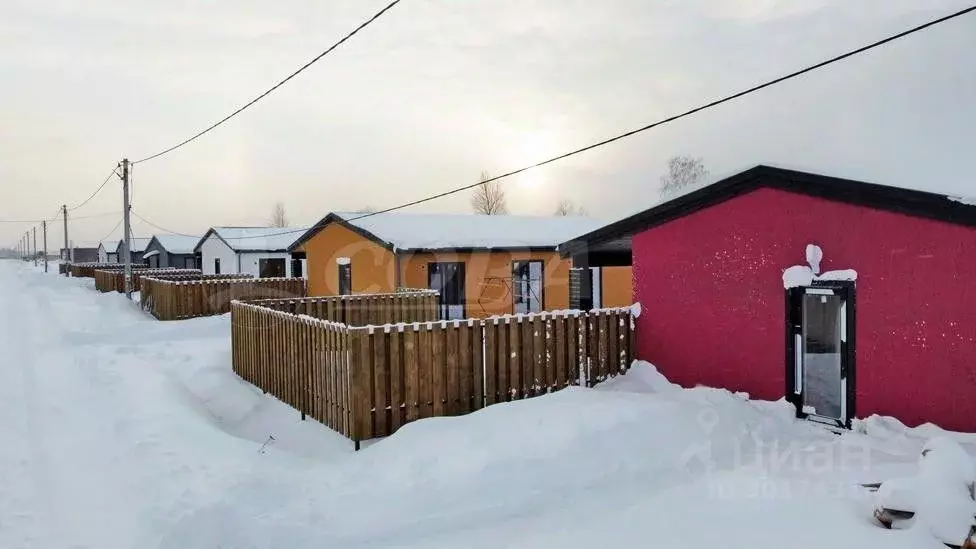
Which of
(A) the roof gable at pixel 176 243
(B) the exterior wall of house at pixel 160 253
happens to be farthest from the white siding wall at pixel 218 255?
(B) the exterior wall of house at pixel 160 253

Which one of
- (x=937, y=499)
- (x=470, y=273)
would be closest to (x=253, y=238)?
(x=470, y=273)

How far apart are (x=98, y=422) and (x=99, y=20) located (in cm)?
956

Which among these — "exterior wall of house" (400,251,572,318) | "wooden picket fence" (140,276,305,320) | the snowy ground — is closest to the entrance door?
the snowy ground

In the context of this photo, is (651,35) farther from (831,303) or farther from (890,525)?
(890,525)

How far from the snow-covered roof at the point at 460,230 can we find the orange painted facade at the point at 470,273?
1.29 ft

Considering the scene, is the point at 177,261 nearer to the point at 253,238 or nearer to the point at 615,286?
the point at 253,238

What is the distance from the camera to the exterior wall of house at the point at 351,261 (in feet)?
65.3

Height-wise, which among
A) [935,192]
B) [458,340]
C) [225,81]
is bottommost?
[458,340]

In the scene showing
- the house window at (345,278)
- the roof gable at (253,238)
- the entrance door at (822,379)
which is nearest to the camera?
the entrance door at (822,379)

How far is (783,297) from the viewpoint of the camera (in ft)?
26.9

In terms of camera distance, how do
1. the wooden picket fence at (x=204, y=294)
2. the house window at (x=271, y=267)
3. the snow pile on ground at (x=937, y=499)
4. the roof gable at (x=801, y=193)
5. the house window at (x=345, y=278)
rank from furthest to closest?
the house window at (x=271, y=267) → the house window at (x=345, y=278) → the wooden picket fence at (x=204, y=294) → the roof gable at (x=801, y=193) → the snow pile on ground at (x=937, y=499)

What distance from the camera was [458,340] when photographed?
817cm

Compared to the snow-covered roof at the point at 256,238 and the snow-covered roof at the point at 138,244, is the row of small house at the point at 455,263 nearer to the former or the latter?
the snow-covered roof at the point at 256,238

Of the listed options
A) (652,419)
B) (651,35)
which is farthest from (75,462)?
(651,35)
